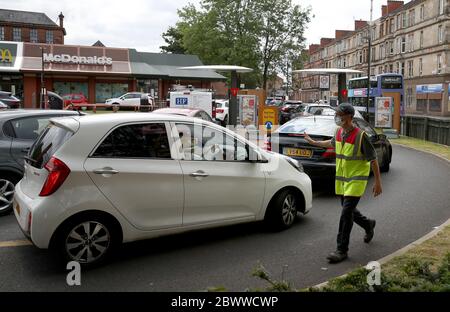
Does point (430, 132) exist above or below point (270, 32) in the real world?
below

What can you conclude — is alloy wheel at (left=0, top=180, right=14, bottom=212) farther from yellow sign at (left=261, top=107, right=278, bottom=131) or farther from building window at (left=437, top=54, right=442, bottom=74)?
building window at (left=437, top=54, right=442, bottom=74)

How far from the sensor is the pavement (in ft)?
15.0

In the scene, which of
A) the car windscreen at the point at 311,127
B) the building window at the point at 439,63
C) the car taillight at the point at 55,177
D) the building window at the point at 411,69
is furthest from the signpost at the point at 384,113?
the building window at the point at 411,69

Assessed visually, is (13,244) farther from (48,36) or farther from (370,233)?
(48,36)

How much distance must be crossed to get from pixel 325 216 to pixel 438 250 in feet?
7.20

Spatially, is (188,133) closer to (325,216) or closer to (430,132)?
(325,216)

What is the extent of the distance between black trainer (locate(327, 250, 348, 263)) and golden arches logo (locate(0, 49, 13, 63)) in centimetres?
4389

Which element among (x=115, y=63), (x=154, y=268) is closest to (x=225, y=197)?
(x=154, y=268)

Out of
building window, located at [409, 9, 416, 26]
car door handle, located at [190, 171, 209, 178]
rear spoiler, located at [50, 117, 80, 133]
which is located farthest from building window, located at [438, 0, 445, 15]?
rear spoiler, located at [50, 117, 80, 133]

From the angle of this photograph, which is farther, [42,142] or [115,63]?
[115,63]

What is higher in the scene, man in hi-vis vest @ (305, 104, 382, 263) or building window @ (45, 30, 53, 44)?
building window @ (45, 30, 53, 44)

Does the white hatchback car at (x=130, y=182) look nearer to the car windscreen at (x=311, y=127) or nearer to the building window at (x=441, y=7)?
the car windscreen at (x=311, y=127)

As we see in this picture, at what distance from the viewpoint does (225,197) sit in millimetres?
5777
